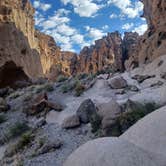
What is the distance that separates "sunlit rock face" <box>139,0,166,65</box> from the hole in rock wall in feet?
35.9

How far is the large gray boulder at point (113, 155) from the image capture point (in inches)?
217

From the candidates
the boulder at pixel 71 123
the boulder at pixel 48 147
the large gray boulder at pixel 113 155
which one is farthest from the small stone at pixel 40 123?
the large gray boulder at pixel 113 155

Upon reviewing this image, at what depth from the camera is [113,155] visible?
5695mm

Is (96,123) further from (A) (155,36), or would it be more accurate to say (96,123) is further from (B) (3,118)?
(A) (155,36)

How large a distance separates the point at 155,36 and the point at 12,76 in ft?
43.1

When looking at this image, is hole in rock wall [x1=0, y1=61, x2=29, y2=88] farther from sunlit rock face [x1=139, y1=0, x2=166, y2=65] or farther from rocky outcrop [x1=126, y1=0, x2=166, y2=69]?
sunlit rock face [x1=139, y1=0, x2=166, y2=65]

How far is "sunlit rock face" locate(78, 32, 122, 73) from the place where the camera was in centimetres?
6669

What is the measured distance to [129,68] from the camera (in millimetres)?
25109

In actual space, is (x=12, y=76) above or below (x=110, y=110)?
below

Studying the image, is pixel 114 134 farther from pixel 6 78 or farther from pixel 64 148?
pixel 6 78

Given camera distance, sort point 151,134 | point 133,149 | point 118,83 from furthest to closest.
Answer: point 118,83
point 151,134
point 133,149

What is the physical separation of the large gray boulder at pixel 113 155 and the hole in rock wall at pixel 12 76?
2199 cm

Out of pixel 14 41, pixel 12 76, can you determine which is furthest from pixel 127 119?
pixel 14 41

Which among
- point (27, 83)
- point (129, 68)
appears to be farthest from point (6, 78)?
point (129, 68)
